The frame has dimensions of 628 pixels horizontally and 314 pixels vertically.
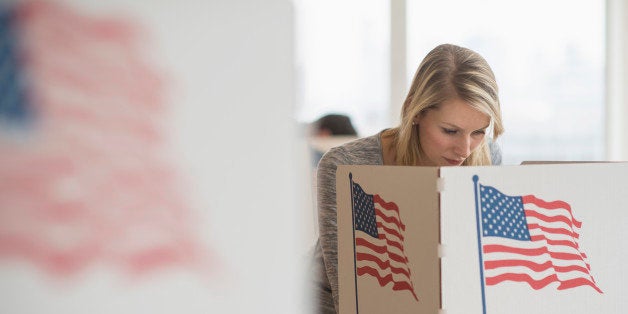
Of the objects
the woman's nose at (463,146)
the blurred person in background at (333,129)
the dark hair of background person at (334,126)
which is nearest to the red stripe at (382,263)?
the woman's nose at (463,146)

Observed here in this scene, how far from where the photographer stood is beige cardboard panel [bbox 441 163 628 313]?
0.75m

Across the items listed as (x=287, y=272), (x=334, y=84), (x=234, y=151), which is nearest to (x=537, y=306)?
(x=287, y=272)

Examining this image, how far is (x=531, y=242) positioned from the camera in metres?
0.80

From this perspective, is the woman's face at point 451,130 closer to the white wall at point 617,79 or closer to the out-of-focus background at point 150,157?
the out-of-focus background at point 150,157

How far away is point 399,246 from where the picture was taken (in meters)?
0.84

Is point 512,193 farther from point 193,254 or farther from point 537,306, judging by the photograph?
point 193,254

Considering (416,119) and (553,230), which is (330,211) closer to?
(416,119)

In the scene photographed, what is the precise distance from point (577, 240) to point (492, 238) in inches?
5.7

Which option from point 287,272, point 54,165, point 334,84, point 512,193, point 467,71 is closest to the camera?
point 54,165

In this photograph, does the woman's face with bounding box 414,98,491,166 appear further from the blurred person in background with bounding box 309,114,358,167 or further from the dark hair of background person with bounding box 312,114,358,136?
the dark hair of background person with bounding box 312,114,358,136

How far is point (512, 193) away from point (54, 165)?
1.74 feet

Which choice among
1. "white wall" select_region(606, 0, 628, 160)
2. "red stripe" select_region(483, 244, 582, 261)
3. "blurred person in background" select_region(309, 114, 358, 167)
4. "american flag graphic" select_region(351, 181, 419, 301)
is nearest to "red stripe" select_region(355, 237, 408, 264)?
"american flag graphic" select_region(351, 181, 419, 301)

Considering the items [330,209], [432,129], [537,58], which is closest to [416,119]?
[432,129]

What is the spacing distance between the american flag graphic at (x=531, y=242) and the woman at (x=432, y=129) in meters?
0.41
